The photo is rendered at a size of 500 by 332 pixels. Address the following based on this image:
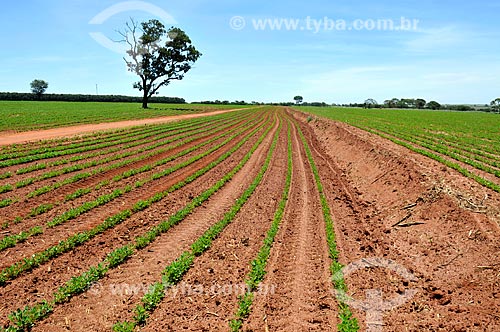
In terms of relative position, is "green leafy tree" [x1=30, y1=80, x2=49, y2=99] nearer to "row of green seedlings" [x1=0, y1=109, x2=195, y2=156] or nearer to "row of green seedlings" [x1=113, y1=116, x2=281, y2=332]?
"row of green seedlings" [x1=0, y1=109, x2=195, y2=156]

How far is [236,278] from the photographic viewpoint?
6.07 m

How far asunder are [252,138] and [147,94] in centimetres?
3686

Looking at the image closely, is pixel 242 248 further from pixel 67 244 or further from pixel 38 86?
pixel 38 86

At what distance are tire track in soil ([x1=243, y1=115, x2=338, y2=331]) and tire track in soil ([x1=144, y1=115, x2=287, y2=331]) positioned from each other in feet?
1.47

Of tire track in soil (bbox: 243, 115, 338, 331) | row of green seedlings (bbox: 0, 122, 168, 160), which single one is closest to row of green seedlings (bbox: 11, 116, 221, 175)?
row of green seedlings (bbox: 0, 122, 168, 160)

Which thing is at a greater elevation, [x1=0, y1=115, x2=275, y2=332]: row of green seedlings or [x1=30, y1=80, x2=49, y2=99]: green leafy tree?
[x1=30, y1=80, x2=49, y2=99]: green leafy tree

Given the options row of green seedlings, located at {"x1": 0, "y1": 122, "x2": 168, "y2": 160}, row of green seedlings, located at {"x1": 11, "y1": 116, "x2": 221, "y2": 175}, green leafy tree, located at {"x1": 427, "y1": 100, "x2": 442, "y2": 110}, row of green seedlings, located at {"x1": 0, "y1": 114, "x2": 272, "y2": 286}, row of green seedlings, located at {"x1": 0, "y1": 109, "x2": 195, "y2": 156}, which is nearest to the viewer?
row of green seedlings, located at {"x1": 0, "y1": 114, "x2": 272, "y2": 286}

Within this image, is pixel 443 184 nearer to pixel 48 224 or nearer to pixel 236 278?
pixel 236 278

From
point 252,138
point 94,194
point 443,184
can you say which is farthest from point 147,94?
point 443,184

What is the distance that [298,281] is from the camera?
19.9 feet

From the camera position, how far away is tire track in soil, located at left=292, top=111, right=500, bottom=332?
5184 millimetres

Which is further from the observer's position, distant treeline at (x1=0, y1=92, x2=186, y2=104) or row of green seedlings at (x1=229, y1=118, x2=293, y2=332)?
distant treeline at (x1=0, y1=92, x2=186, y2=104)

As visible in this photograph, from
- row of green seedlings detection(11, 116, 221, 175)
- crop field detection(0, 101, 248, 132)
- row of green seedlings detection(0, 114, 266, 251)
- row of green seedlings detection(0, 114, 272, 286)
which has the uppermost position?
crop field detection(0, 101, 248, 132)

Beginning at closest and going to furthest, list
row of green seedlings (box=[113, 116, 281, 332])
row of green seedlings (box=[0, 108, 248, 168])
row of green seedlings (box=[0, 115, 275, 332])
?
row of green seedlings (box=[0, 115, 275, 332]) → row of green seedlings (box=[113, 116, 281, 332]) → row of green seedlings (box=[0, 108, 248, 168])
